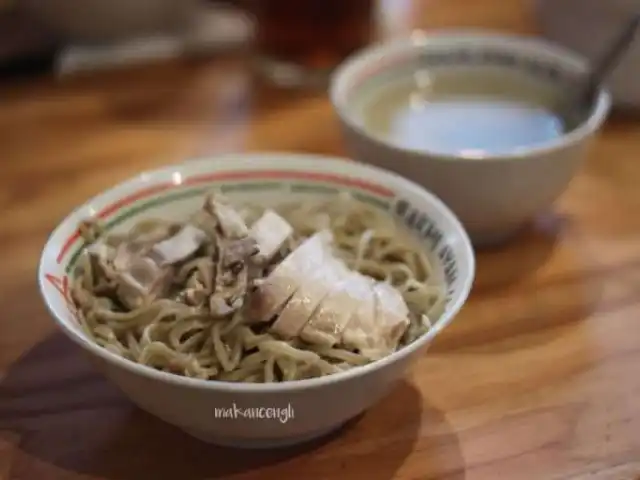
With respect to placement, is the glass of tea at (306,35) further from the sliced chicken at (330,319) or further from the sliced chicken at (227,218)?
the sliced chicken at (330,319)

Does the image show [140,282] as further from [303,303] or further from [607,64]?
[607,64]

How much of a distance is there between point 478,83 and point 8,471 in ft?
2.29

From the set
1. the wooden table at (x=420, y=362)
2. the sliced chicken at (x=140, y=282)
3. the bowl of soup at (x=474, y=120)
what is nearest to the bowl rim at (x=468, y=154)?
the bowl of soup at (x=474, y=120)

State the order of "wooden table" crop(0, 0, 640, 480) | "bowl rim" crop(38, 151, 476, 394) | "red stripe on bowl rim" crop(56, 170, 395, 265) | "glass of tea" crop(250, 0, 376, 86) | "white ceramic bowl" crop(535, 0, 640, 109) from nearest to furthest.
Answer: "bowl rim" crop(38, 151, 476, 394) < "wooden table" crop(0, 0, 640, 480) < "red stripe on bowl rim" crop(56, 170, 395, 265) < "white ceramic bowl" crop(535, 0, 640, 109) < "glass of tea" crop(250, 0, 376, 86)

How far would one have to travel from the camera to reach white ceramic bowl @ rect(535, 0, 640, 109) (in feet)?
3.74

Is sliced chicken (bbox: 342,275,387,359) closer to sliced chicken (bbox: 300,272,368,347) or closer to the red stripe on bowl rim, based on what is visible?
sliced chicken (bbox: 300,272,368,347)

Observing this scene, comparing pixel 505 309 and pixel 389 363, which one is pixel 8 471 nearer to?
pixel 389 363

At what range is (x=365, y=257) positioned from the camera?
0.85m

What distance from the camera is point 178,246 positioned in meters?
0.78

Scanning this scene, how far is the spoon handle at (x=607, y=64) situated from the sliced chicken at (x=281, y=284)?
46 centimetres

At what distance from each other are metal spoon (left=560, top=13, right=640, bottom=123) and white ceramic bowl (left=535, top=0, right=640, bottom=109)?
7cm

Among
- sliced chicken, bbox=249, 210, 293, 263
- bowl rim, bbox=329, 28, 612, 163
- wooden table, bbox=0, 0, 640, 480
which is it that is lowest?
wooden table, bbox=0, 0, 640, 480

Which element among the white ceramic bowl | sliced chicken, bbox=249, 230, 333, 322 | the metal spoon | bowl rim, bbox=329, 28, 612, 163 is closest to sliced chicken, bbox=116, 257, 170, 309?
sliced chicken, bbox=249, 230, 333, 322

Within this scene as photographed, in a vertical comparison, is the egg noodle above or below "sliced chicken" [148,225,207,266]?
below
